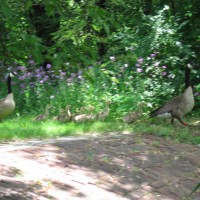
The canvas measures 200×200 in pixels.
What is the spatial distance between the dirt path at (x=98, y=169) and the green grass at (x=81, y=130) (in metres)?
0.55

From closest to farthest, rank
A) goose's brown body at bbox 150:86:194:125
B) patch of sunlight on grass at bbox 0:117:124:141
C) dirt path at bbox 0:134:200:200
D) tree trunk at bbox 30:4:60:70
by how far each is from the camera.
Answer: dirt path at bbox 0:134:200:200 → patch of sunlight on grass at bbox 0:117:124:141 → goose's brown body at bbox 150:86:194:125 → tree trunk at bbox 30:4:60:70

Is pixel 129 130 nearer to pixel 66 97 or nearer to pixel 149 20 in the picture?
pixel 66 97

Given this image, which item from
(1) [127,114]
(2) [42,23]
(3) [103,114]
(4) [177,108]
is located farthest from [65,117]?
(2) [42,23]

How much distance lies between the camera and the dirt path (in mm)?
5582

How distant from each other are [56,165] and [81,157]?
2.05ft

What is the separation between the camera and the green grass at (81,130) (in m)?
8.40

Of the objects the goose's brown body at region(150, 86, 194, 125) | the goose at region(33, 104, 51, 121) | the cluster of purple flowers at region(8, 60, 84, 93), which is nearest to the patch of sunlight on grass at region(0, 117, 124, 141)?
the goose at region(33, 104, 51, 121)

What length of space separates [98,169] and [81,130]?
2.57 m

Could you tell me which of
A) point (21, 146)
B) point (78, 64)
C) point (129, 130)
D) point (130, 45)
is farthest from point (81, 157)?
point (130, 45)

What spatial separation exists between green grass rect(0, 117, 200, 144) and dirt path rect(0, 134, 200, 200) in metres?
0.55

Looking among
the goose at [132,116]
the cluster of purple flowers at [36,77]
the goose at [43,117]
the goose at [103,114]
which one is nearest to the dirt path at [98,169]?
the goose at [132,116]

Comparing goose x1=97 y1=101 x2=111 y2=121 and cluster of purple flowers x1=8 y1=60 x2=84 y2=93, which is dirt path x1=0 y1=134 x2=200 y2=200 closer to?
goose x1=97 y1=101 x2=111 y2=121

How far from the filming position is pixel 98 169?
6484 millimetres

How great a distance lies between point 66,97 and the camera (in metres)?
11.1
